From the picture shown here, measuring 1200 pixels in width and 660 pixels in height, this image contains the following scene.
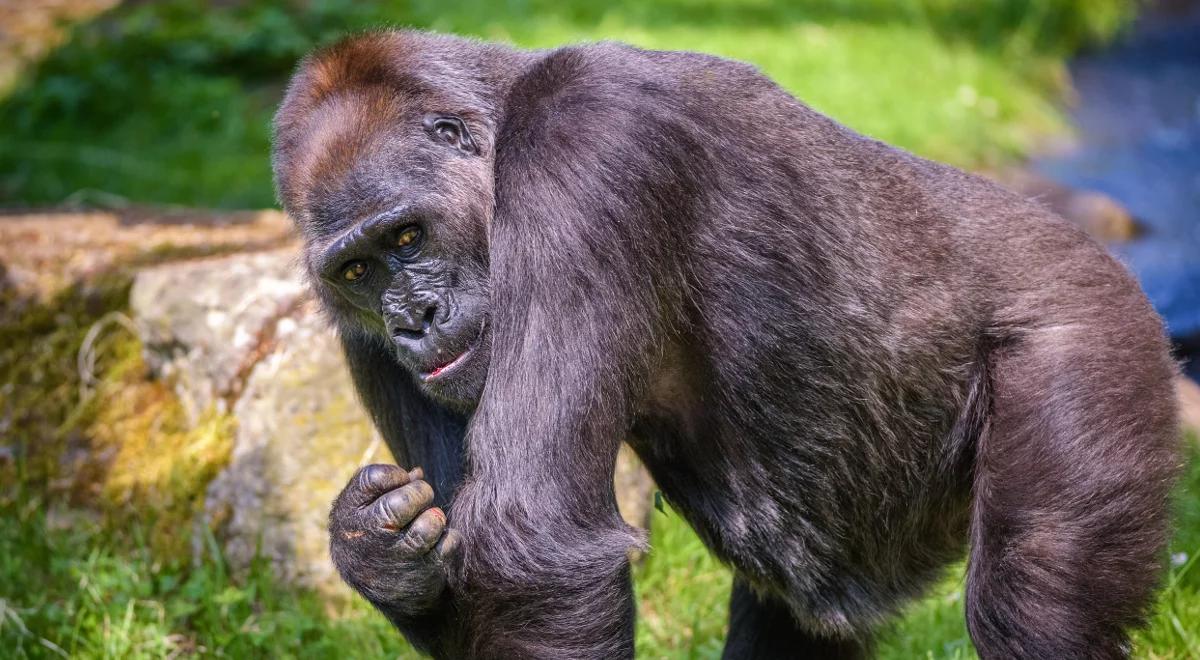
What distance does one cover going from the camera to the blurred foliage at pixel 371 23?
32.4 ft

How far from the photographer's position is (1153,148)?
10.7 m

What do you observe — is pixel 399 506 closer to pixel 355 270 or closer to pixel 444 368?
pixel 444 368

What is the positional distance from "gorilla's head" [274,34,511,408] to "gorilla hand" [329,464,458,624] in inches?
12.7

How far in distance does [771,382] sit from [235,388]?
2568 mm

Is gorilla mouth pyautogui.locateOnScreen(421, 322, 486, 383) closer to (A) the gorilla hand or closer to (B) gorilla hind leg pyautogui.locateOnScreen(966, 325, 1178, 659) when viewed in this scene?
(A) the gorilla hand

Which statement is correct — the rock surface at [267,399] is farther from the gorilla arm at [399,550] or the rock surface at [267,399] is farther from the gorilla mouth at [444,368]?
the gorilla arm at [399,550]

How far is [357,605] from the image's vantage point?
4.96m

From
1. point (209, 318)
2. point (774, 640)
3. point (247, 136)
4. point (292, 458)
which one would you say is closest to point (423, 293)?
point (774, 640)

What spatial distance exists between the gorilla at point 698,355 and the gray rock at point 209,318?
1529mm

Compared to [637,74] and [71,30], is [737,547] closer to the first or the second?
[637,74]

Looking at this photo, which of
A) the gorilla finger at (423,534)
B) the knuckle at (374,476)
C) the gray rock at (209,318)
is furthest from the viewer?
the gray rock at (209,318)

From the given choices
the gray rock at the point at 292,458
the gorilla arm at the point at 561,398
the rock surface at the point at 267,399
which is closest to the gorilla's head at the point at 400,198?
the gorilla arm at the point at 561,398

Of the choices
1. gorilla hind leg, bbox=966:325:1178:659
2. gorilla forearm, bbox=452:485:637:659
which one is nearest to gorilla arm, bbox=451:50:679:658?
gorilla forearm, bbox=452:485:637:659

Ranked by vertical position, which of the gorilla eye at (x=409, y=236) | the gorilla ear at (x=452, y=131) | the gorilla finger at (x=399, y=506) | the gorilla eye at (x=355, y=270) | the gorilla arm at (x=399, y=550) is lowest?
the gorilla arm at (x=399, y=550)
